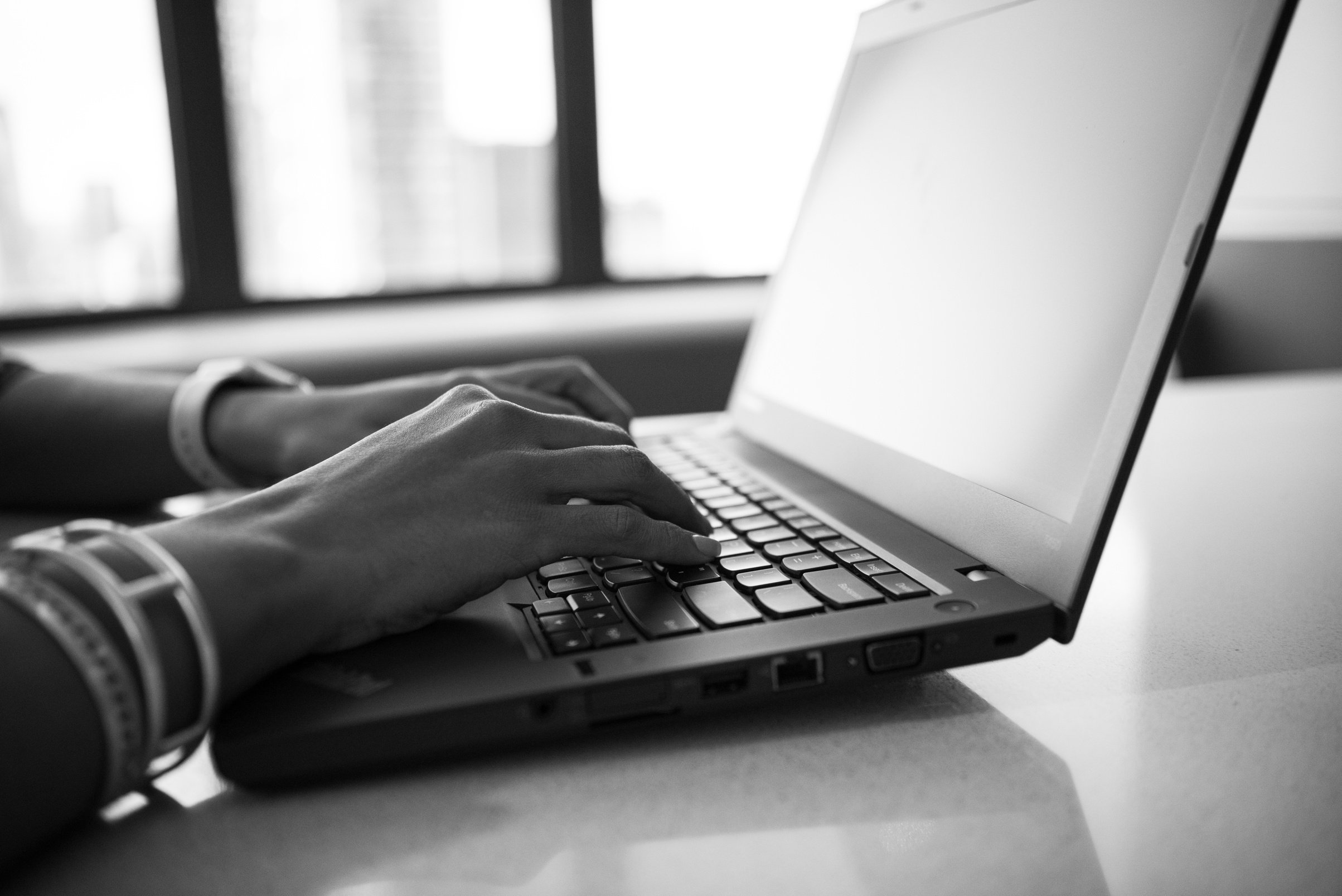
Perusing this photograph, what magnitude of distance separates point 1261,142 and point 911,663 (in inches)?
100.0

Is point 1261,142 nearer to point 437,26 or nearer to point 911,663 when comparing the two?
point 437,26

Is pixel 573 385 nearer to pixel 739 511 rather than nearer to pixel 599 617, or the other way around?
pixel 739 511

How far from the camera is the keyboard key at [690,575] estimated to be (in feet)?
1.56

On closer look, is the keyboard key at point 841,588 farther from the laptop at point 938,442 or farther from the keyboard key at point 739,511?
the keyboard key at point 739,511

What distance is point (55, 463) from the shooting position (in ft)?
2.61

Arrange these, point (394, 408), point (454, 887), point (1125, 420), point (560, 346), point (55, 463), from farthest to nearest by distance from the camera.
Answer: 1. point (560, 346)
2. point (55, 463)
3. point (394, 408)
4. point (1125, 420)
5. point (454, 887)

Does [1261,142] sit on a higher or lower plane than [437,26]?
lower

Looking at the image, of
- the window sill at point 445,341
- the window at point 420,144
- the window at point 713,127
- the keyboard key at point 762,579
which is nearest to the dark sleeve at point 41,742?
the keyboard key at point 762,579

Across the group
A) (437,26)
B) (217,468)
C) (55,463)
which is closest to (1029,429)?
(217,468)

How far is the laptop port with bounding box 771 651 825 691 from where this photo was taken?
395mm

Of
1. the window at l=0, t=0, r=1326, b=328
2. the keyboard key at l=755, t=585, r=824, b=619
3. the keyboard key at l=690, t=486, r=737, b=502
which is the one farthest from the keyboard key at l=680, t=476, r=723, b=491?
the window at l=0, t=0, r=1326, b=328

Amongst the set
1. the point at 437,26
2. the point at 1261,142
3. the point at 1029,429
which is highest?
the point at 437,26

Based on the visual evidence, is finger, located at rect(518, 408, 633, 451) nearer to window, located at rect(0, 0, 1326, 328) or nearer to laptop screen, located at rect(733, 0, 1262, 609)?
laptop screen, located at rect(733, 0, 1262, 609)

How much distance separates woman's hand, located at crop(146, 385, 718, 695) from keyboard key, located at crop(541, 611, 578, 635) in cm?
2
